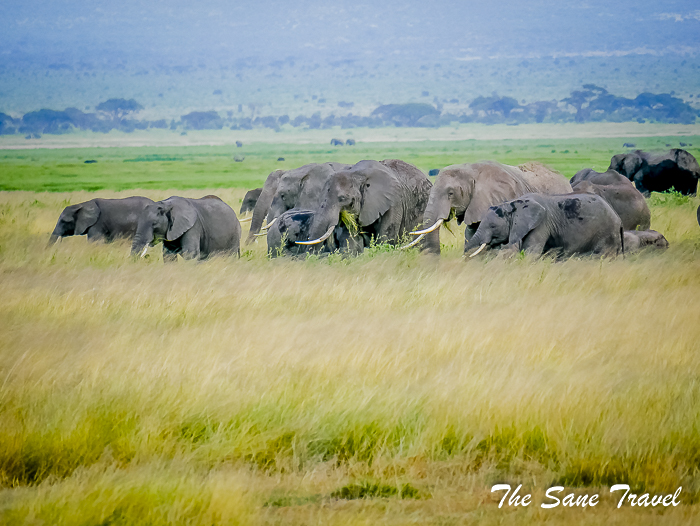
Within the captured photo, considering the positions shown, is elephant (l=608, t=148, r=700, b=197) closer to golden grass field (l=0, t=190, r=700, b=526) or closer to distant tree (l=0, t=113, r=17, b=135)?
golden grass field (l=0, t=190, r=700, b=526)

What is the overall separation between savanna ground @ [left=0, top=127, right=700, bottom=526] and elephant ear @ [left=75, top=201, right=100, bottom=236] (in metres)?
6.44

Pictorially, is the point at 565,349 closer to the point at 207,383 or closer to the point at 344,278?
the point at 207,383

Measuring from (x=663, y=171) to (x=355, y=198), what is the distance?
21.6 metres

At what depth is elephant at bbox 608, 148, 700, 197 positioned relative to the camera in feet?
98.8

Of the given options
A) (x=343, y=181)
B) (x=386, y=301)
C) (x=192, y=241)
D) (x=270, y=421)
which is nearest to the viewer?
(x=270, y=421)

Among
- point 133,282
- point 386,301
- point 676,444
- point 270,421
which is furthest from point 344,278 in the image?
point 676,444

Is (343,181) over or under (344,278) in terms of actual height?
over

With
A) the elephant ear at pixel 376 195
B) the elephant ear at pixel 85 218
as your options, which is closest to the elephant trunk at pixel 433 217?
the elephant ear at pixel 376 195

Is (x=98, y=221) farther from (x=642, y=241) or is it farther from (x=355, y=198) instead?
(x=642, y=241)

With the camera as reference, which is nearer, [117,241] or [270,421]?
[270,421]

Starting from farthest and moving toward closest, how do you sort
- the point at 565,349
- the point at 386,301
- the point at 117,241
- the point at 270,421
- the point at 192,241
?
the point at 117,241, the point at 192,241, the point at 386,301, the point at 565,349, the point at 270,421

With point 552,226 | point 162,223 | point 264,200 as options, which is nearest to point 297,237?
point 162,223

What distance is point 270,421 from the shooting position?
18.1ft

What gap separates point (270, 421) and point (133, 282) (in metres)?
5.77
